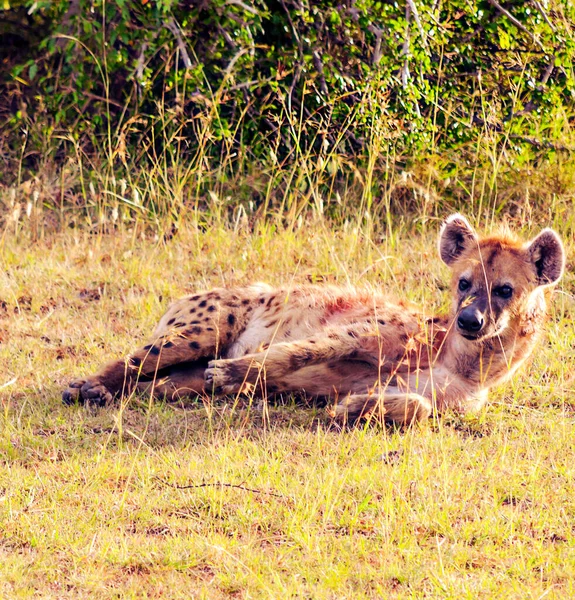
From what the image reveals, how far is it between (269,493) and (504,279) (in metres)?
1.47

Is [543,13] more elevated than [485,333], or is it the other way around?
[543,13]

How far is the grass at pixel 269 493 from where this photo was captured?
2957 millimetres

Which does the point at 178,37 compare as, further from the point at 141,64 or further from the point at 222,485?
the point at 222,485

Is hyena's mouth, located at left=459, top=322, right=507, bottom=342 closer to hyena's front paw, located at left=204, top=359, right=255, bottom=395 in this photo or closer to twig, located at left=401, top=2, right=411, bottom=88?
hyena's front paw, located at left=204, top=359, right=255, bottom=395

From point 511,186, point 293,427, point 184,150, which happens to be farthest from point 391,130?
point 293,427

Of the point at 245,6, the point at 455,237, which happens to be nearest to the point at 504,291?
the point at 455,237

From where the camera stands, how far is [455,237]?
4.69 meters

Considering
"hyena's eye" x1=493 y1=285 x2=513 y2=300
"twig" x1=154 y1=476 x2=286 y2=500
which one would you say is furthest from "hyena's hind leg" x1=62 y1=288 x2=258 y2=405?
"hyena's eye" x1=493 y1=285 x2=513 y2=300

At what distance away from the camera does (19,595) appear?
2.85 meters

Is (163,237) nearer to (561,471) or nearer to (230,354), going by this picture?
(230,354)

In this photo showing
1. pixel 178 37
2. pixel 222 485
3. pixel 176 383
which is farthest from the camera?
pixel 178 37

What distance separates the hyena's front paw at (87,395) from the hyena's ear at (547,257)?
1.91m

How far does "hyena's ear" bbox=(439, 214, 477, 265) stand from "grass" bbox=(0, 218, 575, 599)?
0.64 meters

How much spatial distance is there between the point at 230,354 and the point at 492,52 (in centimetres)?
339
